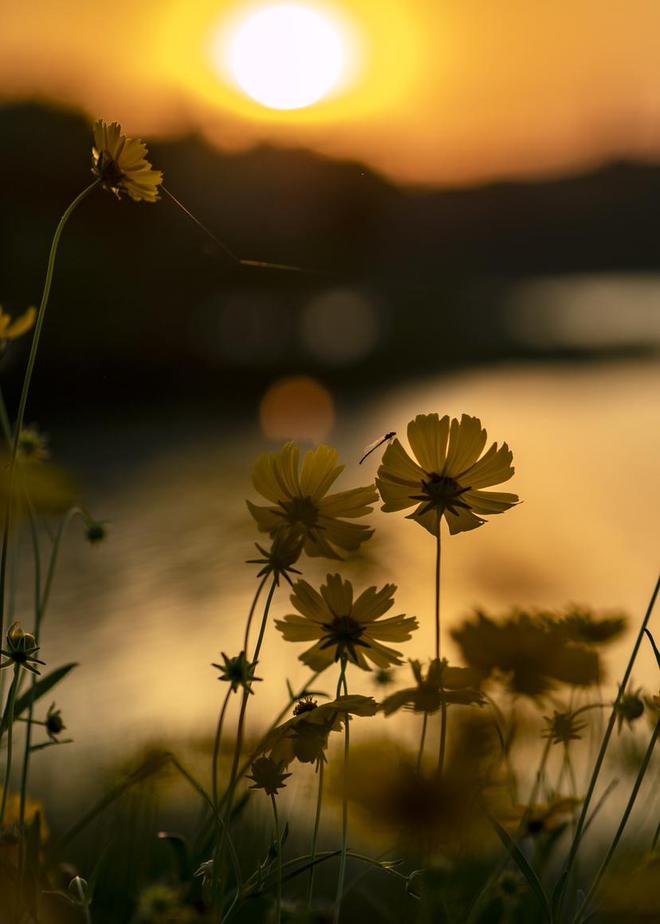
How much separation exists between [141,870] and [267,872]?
20 cm

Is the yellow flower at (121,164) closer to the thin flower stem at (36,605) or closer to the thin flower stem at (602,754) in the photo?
the thin flower stem at (36,605)

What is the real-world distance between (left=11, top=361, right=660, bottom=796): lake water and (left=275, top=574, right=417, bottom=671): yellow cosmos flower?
13 centimetres

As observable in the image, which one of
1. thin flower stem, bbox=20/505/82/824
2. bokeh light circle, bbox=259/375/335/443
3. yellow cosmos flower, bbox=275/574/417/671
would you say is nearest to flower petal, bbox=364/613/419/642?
yellow cosmos flower, bbox=275/574/417/671

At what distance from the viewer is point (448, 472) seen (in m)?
0.37

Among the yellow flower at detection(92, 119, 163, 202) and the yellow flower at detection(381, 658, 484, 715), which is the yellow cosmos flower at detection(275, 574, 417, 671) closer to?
the yellow flower at detection(381, 658, 484, 715)

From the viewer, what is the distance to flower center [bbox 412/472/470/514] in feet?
1.20

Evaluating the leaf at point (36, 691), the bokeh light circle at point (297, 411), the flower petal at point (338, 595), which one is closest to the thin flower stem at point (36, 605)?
the leaf at point (36, 691)

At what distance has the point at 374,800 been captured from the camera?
1.19 feet

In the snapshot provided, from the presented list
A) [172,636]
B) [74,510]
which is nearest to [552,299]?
[172,636]

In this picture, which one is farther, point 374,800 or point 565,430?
point 565,430

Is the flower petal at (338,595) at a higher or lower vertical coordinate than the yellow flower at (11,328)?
lower

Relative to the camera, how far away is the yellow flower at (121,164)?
1.28 ft

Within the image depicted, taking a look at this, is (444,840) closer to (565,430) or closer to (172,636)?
(172,636)

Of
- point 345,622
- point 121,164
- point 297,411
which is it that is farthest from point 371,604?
point 297,411
